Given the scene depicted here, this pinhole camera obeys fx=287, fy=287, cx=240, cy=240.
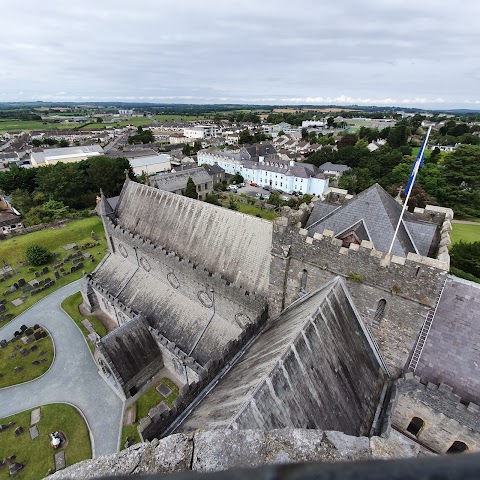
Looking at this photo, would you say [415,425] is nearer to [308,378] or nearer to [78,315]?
[308,378]

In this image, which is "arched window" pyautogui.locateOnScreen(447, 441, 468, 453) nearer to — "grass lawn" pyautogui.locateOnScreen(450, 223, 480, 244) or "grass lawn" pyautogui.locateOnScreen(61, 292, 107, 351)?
"grass lawn" pyautogui.locateOnScreen(61, 292, 107, 351)

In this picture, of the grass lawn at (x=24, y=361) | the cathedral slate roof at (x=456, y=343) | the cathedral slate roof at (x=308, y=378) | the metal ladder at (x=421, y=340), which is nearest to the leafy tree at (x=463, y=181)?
the cathedral slate roof at (x=456, y=343)

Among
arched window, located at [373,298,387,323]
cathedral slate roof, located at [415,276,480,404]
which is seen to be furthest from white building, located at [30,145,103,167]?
cathedral slate roof, located at [415,276,480,404]

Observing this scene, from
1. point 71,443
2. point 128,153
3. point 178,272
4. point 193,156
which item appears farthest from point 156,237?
point 193,156

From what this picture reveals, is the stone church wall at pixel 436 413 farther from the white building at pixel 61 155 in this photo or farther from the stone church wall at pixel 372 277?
the white building at pixel 61 155

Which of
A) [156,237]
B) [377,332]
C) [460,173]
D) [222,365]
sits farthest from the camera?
[460,173]

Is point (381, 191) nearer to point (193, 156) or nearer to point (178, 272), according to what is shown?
point (178, 272)
